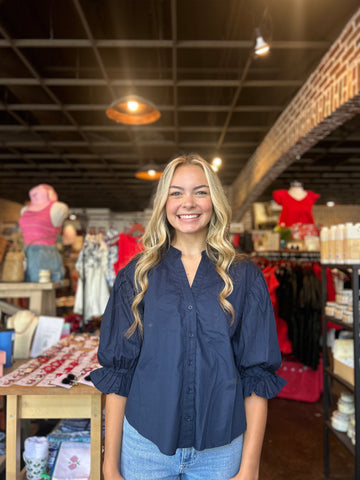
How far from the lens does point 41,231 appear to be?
3637 millimetres

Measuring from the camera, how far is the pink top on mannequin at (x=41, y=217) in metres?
3.61

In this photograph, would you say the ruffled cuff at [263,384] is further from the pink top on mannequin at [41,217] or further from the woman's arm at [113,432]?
the pink top on mannequin at [41,217]

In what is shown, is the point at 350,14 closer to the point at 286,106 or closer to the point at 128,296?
the point at 286,106

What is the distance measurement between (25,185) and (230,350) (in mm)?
11674

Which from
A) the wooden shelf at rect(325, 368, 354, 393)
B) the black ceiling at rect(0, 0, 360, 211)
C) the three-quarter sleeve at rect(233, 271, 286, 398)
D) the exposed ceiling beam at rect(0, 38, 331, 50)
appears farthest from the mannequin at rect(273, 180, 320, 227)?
the three-quarter sleeve at rect(233, 271, 286, 398)

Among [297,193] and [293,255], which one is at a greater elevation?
[297,193]

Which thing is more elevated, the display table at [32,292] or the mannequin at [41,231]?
the mannequin at [41,231]

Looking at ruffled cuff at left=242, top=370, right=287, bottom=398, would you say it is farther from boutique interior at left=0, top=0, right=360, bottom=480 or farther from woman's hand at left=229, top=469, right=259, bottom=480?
boutique interior at left=0, top=0, right=360, bottom=480

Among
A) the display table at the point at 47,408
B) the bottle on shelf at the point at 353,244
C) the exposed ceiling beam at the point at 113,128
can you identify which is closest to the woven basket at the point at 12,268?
the display table at the point at 47,408

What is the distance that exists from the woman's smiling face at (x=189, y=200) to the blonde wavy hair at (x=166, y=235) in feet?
0.07

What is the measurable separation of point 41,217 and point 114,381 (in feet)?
8.43

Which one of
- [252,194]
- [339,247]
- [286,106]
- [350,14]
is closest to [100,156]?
[252,194]

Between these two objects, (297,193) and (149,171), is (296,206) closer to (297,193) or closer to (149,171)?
(297,193)

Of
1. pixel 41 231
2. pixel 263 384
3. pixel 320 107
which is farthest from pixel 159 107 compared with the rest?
pixel 263 384
